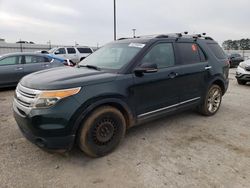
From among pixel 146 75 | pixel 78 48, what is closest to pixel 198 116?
pixel 146 75

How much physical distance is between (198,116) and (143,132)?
1.66m

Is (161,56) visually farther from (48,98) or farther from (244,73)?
(244,73)

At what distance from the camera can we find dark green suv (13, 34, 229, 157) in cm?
286

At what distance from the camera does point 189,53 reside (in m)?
4.54

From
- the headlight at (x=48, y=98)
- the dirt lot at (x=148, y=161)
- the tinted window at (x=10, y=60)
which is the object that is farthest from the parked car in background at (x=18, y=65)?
the headlight at (x=48, y=98)

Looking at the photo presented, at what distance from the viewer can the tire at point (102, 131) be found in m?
3.07

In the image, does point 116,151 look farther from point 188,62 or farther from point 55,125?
point 188,62

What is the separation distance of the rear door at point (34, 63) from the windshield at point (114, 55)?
5.08 meters

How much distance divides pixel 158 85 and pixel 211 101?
1.94m

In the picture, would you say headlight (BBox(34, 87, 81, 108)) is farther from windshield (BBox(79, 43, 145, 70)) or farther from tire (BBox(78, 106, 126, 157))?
windshield (BBox(79, 43, 145, 70))

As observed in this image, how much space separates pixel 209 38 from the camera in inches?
205

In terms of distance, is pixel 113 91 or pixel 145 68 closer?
pixel 113 91

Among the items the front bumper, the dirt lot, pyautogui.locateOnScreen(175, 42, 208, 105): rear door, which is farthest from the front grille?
pyautogui.locateOnScreen(175, 42, 208, 105): rear door

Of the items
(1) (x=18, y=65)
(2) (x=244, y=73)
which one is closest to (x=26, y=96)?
(1) (x=18, y=65)
